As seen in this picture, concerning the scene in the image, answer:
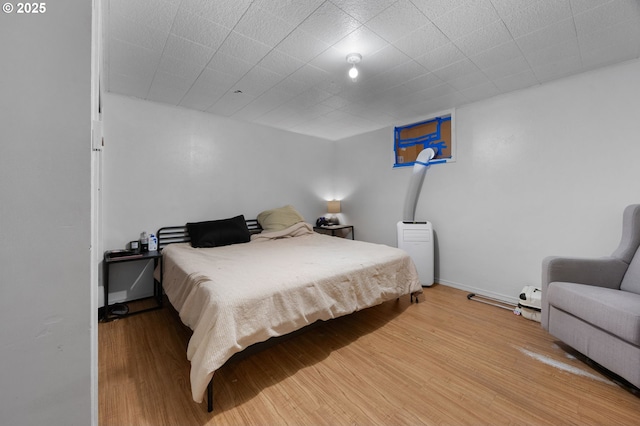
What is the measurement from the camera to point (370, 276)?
7.66ft

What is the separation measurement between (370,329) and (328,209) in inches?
110

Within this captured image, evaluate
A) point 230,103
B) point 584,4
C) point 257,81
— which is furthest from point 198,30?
point 584,4

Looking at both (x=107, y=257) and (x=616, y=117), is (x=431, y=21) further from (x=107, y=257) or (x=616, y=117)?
(x=107, y=257)

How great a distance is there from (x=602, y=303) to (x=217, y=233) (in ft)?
11.6

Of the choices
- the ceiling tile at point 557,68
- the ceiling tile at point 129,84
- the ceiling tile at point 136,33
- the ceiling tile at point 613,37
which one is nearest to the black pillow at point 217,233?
the ceiling tile at point 129,84

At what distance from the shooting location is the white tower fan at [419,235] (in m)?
3.43

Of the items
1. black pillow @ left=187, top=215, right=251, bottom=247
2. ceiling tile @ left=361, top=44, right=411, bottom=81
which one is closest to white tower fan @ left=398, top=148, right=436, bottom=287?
ceiling tile @ left=361, top=44, right=411, bottom=81

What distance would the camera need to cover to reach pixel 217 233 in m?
3.27

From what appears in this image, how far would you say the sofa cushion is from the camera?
4.98ft

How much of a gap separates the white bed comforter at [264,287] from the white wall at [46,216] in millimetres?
864

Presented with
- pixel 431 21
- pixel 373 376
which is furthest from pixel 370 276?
pixel 431 21

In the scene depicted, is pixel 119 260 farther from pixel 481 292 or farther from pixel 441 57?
pixel 481 292

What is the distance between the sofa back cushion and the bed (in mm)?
1544

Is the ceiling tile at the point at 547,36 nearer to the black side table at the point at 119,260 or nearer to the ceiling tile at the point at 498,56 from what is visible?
the ceiling tile at the point at 498,56
